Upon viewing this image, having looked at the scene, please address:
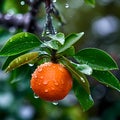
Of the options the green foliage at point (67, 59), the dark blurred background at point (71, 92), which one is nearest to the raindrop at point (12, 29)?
the dark blurred background at point (71, 92)

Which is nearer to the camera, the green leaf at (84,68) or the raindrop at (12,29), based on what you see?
the green leaf at (84,68)

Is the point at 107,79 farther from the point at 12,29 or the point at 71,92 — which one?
the point at 71,92

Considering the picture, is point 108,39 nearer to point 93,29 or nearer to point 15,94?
point 93,29

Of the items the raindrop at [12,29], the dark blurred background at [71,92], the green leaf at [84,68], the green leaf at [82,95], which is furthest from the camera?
the dark blurred background at [71,92]

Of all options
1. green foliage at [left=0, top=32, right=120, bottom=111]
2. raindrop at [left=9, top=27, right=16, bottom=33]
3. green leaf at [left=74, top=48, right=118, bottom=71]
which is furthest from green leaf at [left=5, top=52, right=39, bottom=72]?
raindrop at [left=9, top=27, right=16, bottom=33]

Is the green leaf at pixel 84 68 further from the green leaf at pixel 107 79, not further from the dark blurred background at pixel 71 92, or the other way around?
the dark blurred background at pixel 71 92

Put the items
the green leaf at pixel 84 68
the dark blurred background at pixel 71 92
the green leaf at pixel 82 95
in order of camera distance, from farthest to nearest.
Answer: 1. the dark blurred background at pixel 71 92
2. the green leaf at pixel 82 95
3. the green leaf at pixel 84 68

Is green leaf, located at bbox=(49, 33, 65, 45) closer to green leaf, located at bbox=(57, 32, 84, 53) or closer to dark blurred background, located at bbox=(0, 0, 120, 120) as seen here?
green leaf, located at bbox=(57, 32, 84, 53)

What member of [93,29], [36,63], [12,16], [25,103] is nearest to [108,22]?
[93,29]
